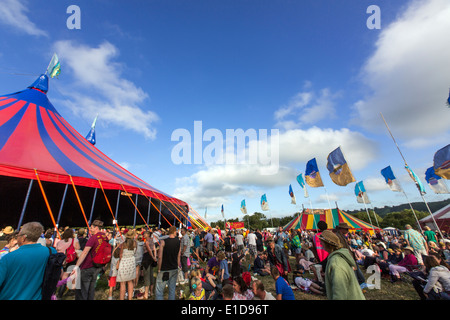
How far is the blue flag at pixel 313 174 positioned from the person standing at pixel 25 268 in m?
11.7

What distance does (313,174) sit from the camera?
11.6 metres

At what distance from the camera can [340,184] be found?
9289 millimetres

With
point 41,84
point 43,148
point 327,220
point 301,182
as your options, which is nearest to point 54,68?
point 41,84

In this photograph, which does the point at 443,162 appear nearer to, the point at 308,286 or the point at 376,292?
the point at 376,292

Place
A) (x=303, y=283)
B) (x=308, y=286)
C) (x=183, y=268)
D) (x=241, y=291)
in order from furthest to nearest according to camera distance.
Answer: (x=183, y=268)
(x=303, y=283)
(x=308, y=286)
(x=241, y=291)

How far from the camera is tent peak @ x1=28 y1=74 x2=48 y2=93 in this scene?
1019 centimetres

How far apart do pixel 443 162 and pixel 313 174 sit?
231 inches

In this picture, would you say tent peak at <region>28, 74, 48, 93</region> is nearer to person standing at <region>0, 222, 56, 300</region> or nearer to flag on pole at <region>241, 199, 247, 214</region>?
person standing at <region>0, 222, 56, 300</region>

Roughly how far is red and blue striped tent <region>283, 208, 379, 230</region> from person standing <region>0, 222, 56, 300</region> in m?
18.9

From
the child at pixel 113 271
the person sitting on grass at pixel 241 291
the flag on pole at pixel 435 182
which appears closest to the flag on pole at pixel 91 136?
the child at pixel 113 271

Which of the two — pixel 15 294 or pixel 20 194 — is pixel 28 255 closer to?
pixel 15 294

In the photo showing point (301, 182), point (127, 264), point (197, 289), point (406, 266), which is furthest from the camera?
point (301, 182)
